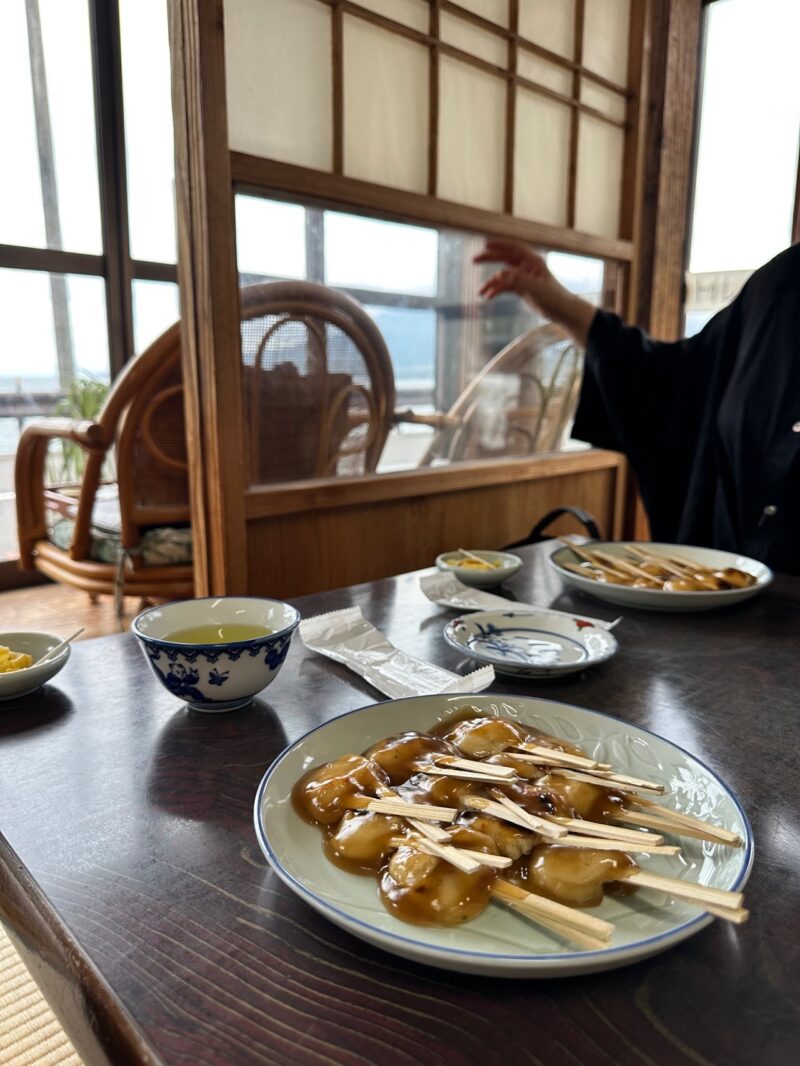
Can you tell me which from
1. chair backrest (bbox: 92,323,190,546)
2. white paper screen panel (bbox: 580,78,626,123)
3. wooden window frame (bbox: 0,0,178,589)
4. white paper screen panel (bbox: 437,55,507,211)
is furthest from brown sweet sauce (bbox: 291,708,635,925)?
wooden window frame (bbox: 0,0,178,589)

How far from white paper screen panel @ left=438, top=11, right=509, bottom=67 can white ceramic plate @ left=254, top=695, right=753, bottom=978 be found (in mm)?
1972

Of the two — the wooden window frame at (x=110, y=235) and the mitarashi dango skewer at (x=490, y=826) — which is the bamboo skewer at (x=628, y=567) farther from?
the wooden window frame at (x=110, y=235)

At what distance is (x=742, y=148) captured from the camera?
2.84m

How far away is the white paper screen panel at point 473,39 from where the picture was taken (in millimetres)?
1939

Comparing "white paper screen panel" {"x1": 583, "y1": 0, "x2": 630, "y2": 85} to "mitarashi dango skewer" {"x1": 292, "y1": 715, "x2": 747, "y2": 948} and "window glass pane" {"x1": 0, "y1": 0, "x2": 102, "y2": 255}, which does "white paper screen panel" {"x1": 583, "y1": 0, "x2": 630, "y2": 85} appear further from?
"mitarashi dango skewer" {"x1": 292, "y1": 715, "x2": 747, "y2": 948}

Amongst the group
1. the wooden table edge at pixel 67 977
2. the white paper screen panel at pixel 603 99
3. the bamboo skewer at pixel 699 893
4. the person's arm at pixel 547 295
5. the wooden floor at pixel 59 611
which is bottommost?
the wooden floor at pixel 59 611

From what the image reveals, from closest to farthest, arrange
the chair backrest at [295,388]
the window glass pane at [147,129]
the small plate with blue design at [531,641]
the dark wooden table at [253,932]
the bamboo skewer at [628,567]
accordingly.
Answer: the dark wooden table at [253,932]
the small plate with blue design at [531,641]
the bamboo skewer at [628,567]
the chair backrest at [295,388]
the window glass pane at [147,129]

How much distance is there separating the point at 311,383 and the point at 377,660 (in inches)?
45.0

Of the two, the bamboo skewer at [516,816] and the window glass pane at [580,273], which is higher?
the window glass pane at [580,273]

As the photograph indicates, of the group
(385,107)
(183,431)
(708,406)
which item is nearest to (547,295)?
(708,406)

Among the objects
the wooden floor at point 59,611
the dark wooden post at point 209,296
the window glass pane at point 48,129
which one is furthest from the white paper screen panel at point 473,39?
the window glass pane at point 48,129

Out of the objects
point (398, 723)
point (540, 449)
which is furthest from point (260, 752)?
point (540, 449)

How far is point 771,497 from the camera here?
1553 mm

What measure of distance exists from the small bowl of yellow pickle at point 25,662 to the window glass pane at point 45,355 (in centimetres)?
305
